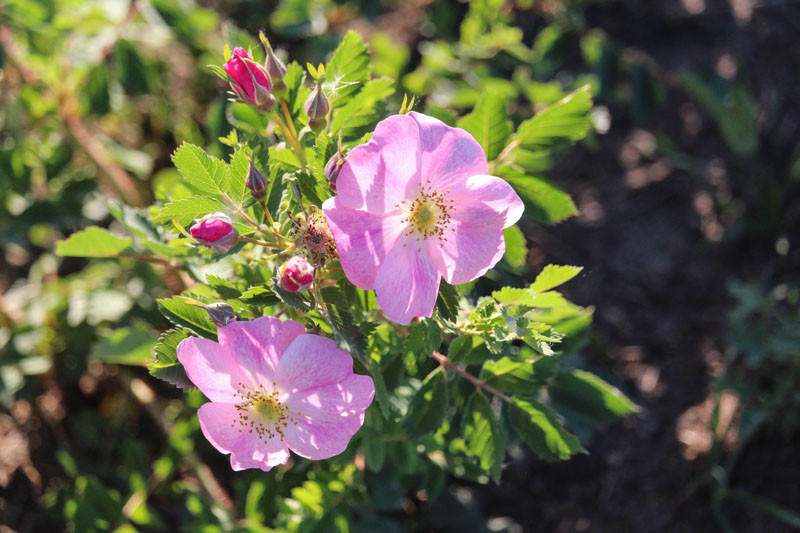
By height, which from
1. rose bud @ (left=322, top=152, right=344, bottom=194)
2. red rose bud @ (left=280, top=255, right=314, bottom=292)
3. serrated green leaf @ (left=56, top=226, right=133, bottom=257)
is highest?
rose bud @ (left=322, top=152, right=344, bottom=194)

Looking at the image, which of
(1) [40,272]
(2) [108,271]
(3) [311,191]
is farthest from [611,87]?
(1) [40,272]

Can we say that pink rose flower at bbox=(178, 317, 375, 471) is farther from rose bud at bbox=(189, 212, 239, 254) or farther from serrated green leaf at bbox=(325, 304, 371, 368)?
rose bud at bbox=(189, 212, 239, 254)

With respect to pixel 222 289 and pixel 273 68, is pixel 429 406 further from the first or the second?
pixel 273 68

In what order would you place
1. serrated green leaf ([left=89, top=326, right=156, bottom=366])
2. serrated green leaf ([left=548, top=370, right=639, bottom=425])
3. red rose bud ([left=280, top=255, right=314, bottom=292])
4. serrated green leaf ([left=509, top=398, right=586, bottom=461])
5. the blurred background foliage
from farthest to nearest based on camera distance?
1. the blurred background foliage
2. serrated green leaf ([left=89, top=326, right=156, bottom=366])
3. serrated green leaf ([left=548, top=370, right=639, bottom=425])
4. serrated green leaf ([left=509, top=398, right=586, bottom=461])
5. red rose bud ([left=280, top=255, right=314, bottom=292])

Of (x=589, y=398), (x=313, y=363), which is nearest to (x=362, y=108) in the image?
(x=313, y=363)

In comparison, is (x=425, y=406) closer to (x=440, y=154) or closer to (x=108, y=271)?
(x=440, y=154)

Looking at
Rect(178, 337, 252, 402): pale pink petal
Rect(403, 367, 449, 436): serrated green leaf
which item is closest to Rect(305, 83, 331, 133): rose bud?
Rect(178, 337, 252, 402): pale pink petal
